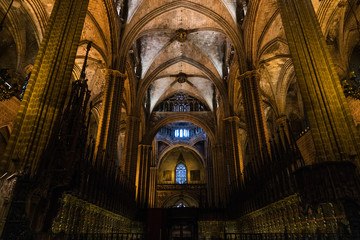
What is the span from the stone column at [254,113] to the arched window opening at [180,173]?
21648 mm

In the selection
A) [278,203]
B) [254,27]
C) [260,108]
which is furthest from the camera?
[254,27]

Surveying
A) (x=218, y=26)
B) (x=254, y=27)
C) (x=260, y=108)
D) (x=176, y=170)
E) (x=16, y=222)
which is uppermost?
(x=218, y=26)

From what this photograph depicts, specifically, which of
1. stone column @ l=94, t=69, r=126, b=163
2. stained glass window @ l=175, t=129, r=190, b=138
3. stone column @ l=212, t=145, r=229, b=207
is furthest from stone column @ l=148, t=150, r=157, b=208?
stone column @ l=94, t=69, r=126, b=163

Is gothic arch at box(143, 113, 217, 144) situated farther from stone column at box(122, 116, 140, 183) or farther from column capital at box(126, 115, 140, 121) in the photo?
stone column at box(122, 116, 140, 183)

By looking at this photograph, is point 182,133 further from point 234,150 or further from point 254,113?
point 254,113

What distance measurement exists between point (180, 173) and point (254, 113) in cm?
2237

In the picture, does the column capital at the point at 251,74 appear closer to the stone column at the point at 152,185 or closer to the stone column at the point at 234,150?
the stone column at the point at 234,150

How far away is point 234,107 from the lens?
1689 cm

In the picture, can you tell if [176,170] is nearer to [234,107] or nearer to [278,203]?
[234,107]

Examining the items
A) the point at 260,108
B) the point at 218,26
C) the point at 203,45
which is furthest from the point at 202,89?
the point at 260,108

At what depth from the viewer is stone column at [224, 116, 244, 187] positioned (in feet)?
45.0

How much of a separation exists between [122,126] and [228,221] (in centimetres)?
1605

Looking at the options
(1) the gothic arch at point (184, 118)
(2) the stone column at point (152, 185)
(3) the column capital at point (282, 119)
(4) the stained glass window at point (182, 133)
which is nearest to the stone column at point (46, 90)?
(3) the column capital at point (282, 119)

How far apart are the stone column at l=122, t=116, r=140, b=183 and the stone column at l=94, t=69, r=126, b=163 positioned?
3697 mm
